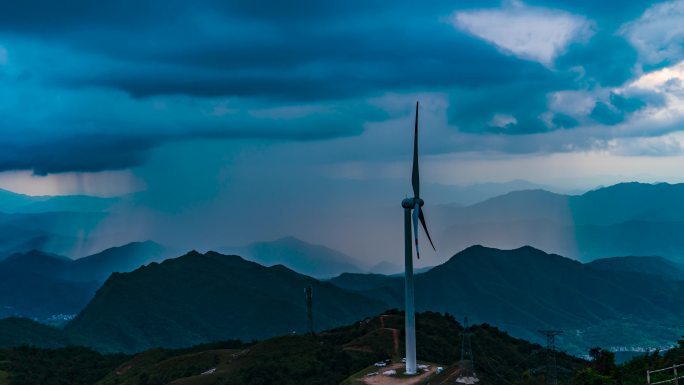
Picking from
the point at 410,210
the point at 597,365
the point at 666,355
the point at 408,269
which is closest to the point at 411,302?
the point at 408,269

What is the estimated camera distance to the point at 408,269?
15475 centimetres

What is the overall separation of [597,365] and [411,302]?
121 feet

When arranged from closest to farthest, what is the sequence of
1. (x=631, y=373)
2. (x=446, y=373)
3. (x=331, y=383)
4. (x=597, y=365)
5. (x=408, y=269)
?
(x=631, y=373)
(x=597, y=365)
(x=408, y=269)
(x=446, y=373)
(x=331, y=383)

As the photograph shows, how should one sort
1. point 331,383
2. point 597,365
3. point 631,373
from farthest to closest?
point 331,383 → point 597,365 → point 631,373

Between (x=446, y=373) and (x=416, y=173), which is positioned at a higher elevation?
(x=416, y=173)

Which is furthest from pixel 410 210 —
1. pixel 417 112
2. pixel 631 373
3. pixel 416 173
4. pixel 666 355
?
pixel 666 355

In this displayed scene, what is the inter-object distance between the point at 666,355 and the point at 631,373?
3658cm

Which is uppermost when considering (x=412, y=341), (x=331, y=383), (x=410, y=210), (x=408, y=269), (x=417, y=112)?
(x=417, y=112)

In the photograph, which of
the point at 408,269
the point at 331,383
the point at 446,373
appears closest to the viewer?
the point at 408,269

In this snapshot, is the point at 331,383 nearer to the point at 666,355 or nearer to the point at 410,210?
the point at 410,210

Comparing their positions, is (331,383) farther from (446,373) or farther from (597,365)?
(597,365)

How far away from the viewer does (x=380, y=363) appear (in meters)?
195

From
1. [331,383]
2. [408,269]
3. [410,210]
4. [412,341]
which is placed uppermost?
[410,210]

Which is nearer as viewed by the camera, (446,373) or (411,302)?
(411,302)
